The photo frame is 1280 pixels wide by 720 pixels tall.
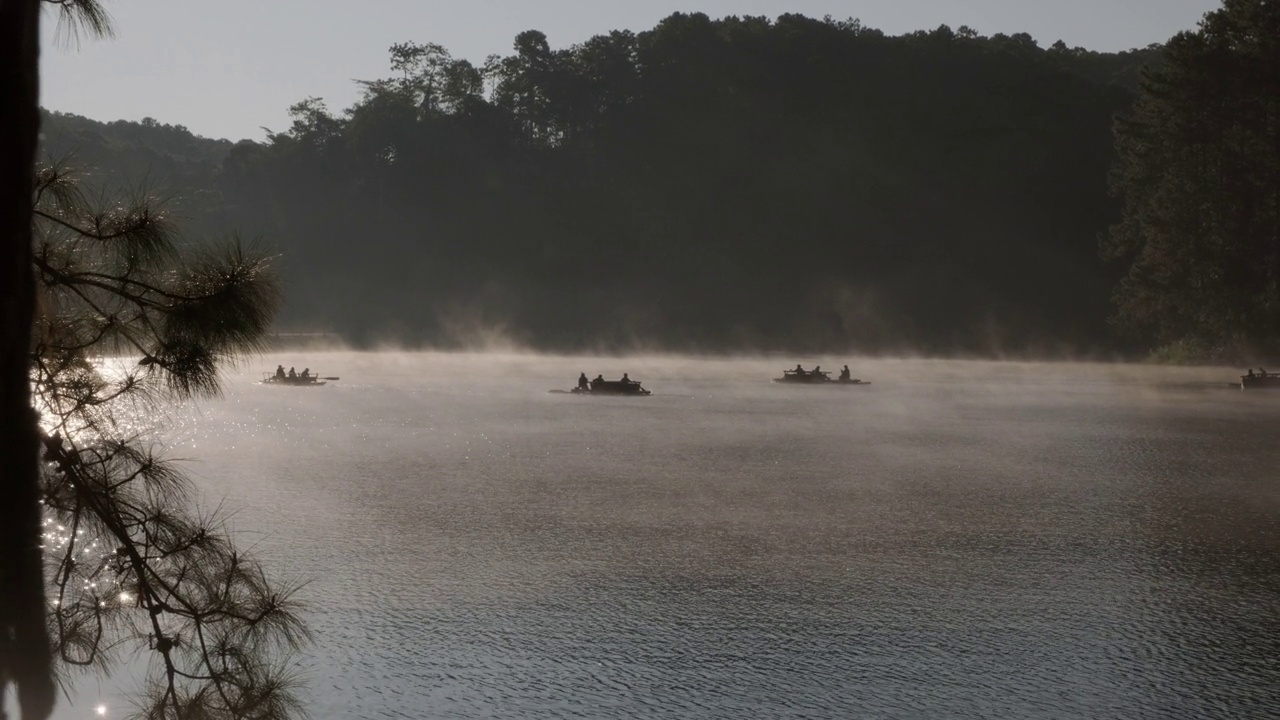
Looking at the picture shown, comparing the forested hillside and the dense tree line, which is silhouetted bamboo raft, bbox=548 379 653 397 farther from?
the forested hillside

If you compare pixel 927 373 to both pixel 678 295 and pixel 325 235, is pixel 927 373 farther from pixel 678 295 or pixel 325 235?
pixel 325 235

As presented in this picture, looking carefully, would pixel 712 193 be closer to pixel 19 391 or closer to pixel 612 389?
pixel 612 389

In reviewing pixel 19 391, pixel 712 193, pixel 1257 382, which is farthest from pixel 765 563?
pixel 712 193

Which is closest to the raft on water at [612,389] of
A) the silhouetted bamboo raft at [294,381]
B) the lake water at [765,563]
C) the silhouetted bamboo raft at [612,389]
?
the silhouetted bamboo raft at [612,389]

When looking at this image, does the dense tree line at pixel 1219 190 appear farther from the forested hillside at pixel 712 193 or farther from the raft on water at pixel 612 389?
the raft on water at pixel 612 389

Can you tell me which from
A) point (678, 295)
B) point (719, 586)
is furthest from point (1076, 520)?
point (678, 295)

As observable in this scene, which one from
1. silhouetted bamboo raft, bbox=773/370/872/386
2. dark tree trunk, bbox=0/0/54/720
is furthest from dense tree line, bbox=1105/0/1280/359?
dark tree trunk, bbox=0/0/54/720

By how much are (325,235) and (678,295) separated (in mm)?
33225

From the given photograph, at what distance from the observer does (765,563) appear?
1331 centimetres

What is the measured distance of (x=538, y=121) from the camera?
353 feet

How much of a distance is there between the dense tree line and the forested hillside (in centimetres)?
2404

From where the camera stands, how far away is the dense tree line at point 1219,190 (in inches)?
2242

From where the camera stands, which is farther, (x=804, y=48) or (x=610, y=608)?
(x=804, y=48)

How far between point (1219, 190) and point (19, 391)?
61.6 m
